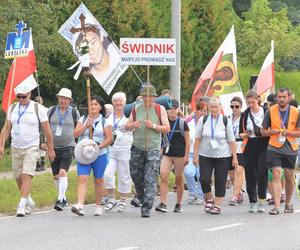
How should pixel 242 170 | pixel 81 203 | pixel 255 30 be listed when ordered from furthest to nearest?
pixel 255 30, pixel 242 170, pixel 81 203

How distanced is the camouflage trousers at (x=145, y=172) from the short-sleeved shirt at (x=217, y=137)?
32.1 inches

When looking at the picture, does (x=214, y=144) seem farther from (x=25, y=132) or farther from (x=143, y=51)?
(x=25, y=132)

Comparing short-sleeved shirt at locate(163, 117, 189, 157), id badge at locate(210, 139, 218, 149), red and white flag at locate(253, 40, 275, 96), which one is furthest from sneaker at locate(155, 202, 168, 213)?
red and white flag at locate(253, 40, 275, 96)

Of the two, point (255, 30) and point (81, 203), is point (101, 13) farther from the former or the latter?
point (255, 30)

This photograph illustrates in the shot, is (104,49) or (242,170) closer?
(242,170)

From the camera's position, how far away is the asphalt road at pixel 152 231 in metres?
10.9

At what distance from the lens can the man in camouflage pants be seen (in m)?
13.5

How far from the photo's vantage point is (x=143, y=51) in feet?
50.9

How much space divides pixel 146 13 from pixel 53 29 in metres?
3.46

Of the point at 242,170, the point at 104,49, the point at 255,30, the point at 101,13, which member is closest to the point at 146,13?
the point at 101,13

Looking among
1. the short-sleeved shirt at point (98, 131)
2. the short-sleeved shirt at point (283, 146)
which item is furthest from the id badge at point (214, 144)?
the short-sleeved shirt at point (98, 131)

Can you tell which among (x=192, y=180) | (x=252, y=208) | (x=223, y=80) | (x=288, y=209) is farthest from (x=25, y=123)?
(x=223, y=80)

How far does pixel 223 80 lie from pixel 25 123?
20.0 feet

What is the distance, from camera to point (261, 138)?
1482cm
